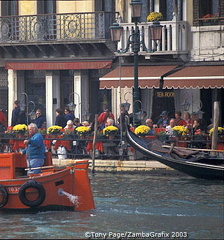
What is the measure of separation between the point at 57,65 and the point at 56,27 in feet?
4.11

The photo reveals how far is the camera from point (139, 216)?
24062 millimetres

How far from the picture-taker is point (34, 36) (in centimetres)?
3975

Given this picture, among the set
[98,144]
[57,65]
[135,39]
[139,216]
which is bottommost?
[139,216]

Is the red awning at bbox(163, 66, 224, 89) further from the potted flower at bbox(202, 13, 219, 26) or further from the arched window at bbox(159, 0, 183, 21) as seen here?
the arched window at bbox(159, 0, 183, 21)

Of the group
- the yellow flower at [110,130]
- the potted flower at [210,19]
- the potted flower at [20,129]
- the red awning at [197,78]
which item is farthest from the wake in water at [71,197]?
the potted flower at [210,19]

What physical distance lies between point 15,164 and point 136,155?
24.0 ft

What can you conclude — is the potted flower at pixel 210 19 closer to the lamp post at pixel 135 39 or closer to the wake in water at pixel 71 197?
the lamp post at pixel 135 39

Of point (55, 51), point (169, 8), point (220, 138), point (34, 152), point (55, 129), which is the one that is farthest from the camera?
point (55, 51)

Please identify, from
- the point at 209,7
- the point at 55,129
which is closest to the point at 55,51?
the point at 209,7

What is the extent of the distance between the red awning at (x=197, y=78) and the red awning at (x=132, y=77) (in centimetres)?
47

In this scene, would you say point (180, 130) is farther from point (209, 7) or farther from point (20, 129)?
point (209, 7)

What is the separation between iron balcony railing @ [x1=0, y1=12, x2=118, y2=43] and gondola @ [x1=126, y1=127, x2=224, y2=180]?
333 inches

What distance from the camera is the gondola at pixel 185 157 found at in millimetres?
29078

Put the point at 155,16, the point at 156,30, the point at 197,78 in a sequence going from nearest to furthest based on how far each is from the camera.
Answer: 1. the point at 156,30
2. the point at 197,78
3. the point at 155,16
